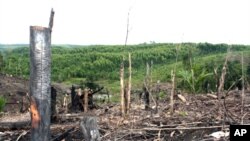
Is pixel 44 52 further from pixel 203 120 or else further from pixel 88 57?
pixel 88 57

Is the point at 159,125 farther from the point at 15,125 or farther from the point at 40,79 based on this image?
the point at 40,79

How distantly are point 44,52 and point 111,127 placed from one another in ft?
6.13

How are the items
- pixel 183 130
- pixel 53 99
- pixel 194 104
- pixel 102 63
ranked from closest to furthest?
pixel 183 130, pixel 53 99, pixel 194 104, pixel 102 63

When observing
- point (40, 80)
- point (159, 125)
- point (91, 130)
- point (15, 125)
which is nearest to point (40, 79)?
point (40, 80)

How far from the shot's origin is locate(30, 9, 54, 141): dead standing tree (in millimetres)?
4176

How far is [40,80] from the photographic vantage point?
4.20m

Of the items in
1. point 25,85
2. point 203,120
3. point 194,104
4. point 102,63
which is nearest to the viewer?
point 203,120

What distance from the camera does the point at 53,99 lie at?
6.42 meters

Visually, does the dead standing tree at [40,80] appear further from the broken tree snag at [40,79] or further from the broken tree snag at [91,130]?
the broken tree snag at [91,130]

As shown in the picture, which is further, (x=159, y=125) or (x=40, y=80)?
(x=159, y=125)

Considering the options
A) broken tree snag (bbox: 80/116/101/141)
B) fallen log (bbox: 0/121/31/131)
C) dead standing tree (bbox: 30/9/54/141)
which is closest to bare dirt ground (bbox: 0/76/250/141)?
fallen log (bbox: 0/121/31/131)

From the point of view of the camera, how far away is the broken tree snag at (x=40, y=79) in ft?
13.7

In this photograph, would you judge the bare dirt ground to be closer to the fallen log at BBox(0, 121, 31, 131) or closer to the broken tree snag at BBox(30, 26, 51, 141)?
the fallen log at BBox(0, 121, 31, 131)

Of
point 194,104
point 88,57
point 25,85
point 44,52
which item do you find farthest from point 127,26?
point 88,57
